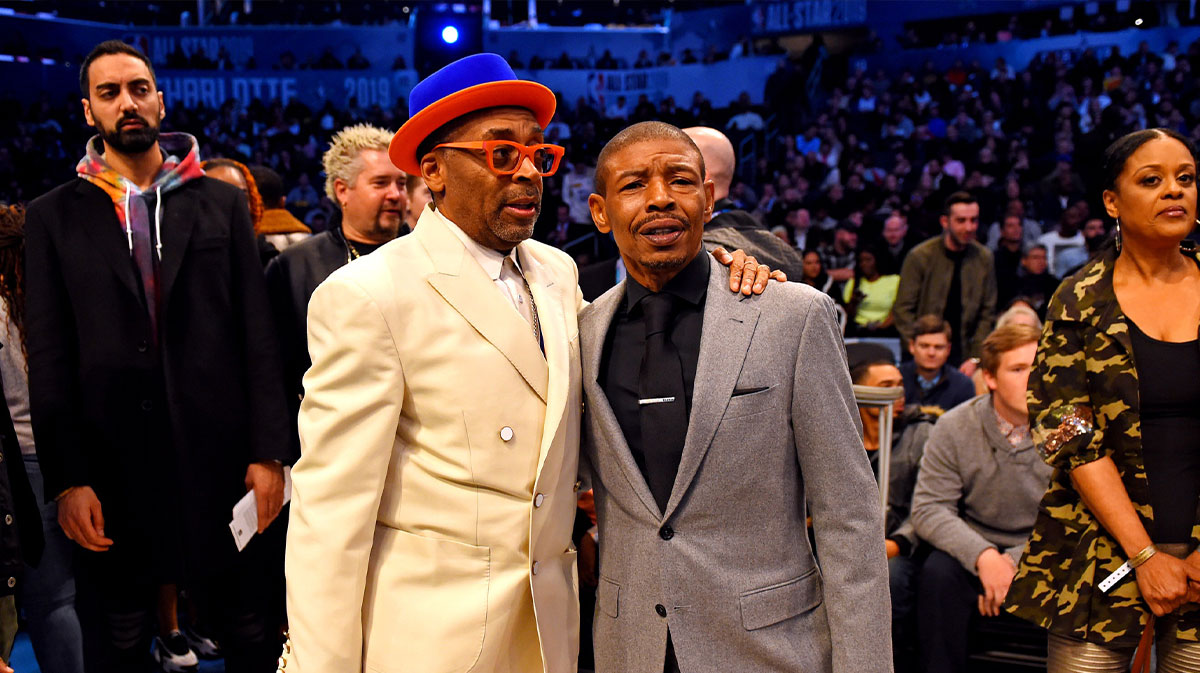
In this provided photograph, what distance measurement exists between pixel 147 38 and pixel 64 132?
10.6ft

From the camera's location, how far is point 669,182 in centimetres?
190

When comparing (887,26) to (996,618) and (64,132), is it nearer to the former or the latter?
(64,132)

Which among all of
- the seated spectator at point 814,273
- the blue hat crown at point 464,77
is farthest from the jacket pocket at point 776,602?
the seated spectator at point 814,273

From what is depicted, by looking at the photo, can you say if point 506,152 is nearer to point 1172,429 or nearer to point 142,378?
point 142,378

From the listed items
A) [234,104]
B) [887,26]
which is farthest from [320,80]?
[887,26]

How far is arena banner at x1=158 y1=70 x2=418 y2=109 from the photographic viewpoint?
61.0 feet

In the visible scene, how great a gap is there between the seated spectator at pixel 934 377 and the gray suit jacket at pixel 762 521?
319cm

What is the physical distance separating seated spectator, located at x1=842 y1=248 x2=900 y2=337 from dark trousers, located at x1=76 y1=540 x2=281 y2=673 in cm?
569

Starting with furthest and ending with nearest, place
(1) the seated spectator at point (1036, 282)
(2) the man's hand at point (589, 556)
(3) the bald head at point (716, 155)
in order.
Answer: (1) the seated spectator at point (1036, 282) → (3) the bald head at point (716, 155) → (2) the man's hand at point (589, 556)

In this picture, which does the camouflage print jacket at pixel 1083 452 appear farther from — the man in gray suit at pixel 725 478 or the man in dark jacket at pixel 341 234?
the man in dark jacket at pixel 341 234

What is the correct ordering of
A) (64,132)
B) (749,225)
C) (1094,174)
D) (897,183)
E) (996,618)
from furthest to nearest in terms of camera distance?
1. (64,132)
2. (897,183)
3. (1094,174)
4. (996,618)
5. (749,225)

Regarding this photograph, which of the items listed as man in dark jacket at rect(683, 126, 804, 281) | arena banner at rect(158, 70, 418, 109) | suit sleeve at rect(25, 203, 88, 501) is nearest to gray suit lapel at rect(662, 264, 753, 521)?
man in dark jacket at rect(683, 126, 804, 281)

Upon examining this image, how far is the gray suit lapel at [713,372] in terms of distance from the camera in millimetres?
1798

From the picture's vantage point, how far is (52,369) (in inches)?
105
